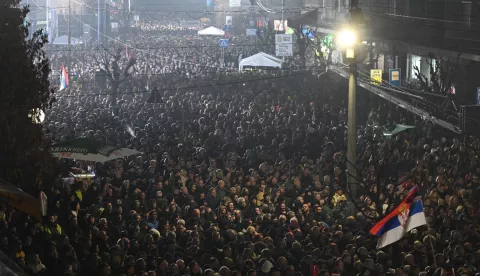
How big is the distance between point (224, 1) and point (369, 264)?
90.6m

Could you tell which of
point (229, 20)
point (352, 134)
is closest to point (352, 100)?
point (352, 134)

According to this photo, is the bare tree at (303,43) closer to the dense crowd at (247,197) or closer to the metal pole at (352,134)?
the dense crowd at (247,197)

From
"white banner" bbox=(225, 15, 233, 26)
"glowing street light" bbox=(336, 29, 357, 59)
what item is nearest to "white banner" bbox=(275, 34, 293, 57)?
"glowing street light" bbox=(336, 29, 357, 59)

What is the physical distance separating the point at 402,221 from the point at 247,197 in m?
4.75

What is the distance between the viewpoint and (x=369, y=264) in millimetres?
13180

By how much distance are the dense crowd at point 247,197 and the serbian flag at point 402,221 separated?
0.95ft

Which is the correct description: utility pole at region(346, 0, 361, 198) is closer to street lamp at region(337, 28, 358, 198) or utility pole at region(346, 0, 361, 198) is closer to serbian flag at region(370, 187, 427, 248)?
street lamp at region(337, 28, 358, 198)

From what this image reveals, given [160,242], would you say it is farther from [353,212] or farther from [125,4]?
[125,4]

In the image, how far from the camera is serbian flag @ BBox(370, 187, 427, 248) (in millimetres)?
13906

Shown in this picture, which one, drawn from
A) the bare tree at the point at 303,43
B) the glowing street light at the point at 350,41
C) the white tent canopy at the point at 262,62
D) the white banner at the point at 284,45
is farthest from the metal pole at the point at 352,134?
the bare tree at the point at 303,43

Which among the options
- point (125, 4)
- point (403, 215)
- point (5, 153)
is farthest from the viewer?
point (125, 4)

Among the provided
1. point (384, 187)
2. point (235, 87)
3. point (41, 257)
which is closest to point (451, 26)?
point (235, 87)

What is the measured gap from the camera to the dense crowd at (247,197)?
13359 mm

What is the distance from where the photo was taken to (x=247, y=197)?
1820 centimetres
